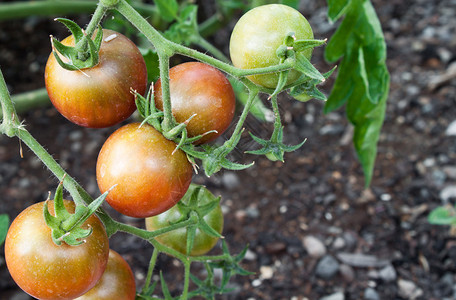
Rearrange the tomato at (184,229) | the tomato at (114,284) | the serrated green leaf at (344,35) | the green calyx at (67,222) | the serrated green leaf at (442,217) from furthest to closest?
the serrated green leaf at (442,217) < the serrated green leaf at (344,35) < the tomato at (184,229) < the tomato at (114,284) < the green calyx at (67,222)

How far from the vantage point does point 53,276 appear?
25.0 inches

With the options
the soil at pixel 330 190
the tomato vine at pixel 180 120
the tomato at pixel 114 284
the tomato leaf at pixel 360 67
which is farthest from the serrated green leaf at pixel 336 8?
the tomato at pixel 114 284

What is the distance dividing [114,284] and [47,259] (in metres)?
0.15

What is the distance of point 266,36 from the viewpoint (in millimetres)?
683

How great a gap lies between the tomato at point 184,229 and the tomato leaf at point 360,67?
45 cm

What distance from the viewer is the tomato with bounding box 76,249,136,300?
29.4 inches

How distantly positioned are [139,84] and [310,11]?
1.78m

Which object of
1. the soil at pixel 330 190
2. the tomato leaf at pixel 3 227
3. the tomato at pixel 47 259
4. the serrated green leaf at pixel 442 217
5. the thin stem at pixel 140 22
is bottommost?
the soil at pixel 330 190

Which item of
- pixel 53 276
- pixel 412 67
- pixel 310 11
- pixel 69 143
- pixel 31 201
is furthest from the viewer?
pixel 310 11

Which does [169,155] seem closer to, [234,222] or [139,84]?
[139,84]

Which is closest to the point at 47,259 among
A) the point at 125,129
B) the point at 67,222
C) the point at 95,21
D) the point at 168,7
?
the point at 67,222

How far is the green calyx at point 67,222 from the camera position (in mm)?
612

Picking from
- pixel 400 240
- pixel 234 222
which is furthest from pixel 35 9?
pixel 400 240

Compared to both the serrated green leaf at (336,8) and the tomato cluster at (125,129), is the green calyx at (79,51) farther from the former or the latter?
the serrated green leaf at (336,8)
